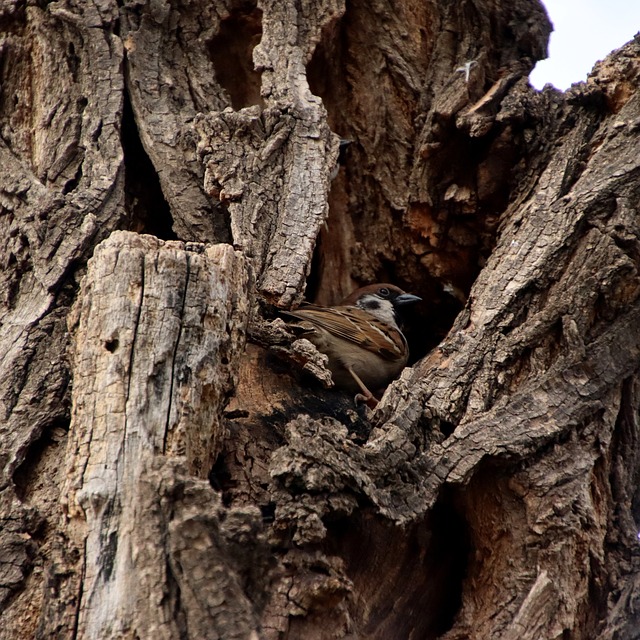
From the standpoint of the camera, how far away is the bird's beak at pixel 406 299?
4.98 meters

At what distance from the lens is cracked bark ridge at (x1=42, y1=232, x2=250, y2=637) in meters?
2.26

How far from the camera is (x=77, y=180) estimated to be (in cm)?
366

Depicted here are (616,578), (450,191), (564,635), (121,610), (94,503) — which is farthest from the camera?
(450,191)

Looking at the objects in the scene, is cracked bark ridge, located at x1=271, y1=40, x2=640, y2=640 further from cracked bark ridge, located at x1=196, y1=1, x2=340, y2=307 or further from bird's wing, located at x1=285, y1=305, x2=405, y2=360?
bird's wing, located at x1=285, y1=305, x2=405, y2=360

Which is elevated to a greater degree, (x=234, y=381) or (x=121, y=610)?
(x=234, y=381)

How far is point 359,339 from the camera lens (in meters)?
4.59

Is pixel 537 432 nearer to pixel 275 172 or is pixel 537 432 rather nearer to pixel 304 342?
pixel 304 342

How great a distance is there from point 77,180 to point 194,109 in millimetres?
721

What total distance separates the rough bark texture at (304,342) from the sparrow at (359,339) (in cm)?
23

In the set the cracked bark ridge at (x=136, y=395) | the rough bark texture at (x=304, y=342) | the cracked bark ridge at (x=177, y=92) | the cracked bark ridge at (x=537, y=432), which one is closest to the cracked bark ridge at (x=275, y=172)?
the rough bark texture at (x=304, y=342)

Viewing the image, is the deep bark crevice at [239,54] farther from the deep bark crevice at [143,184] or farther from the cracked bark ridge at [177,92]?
the deep bark crevice at [143,184]

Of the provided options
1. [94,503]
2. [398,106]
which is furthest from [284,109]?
[94,503]

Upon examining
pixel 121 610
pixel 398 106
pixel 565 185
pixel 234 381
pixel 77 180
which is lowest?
pixel 121 610

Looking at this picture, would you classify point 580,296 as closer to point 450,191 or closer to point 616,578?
point 616,578
